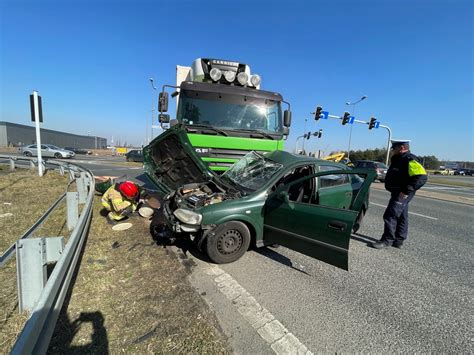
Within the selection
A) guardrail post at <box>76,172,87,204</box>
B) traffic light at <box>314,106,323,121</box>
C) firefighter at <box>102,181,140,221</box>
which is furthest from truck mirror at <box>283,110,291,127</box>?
traffic light at <box>314,106,323,121</box>

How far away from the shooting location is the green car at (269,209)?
307 centimetres

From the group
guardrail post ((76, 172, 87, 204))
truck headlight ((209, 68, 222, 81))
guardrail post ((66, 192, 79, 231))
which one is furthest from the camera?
truck headlight ((209, 68, 222, 81))

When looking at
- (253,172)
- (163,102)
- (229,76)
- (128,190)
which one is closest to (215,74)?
(229,76)

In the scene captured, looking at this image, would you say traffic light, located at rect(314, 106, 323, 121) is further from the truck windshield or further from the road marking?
the road marking

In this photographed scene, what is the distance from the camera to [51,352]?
194 centimetres

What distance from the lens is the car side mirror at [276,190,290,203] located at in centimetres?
342

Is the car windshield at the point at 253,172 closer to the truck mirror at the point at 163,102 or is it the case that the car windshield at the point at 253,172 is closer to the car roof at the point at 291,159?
the car roof at the point at 291,159

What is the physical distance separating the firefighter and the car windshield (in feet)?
7.00

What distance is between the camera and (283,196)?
3.46 m

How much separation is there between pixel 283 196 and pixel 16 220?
5321 millimetres

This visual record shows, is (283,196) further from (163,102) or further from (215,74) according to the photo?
(163,102)

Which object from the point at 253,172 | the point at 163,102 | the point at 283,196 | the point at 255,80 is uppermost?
the point at 255,80

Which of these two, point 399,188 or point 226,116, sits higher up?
point 226,116

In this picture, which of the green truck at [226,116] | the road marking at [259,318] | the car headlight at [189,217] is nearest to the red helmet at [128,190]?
the green truck at [226,116]
